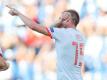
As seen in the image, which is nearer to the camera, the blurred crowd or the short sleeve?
the short sleeve

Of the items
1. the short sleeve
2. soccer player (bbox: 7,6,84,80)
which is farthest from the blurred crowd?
the short sleeve

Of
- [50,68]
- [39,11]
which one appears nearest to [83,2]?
[39,11]

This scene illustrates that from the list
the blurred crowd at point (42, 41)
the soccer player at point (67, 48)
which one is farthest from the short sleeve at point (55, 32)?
the blurred crowd at point (42, 41)

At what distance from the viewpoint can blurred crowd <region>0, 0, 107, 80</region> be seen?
6.82m

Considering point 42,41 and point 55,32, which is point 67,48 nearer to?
point 55,32

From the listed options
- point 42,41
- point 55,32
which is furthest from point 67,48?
point 42,41

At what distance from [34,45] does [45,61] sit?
11.4 inches

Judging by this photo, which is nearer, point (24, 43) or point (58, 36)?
point (58, 36)

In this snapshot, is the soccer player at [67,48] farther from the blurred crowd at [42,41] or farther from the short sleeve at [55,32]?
the blurred crowd at [42,41]

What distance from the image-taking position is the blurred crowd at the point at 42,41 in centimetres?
682

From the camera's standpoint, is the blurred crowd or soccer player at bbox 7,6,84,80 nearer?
soccer player at bbox 7,6,84,80

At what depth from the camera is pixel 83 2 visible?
6.96m

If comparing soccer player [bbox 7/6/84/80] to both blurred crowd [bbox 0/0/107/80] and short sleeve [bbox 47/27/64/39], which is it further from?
blurred crowd [bbox 0/0/107/80]

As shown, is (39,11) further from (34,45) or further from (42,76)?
(42,76)
